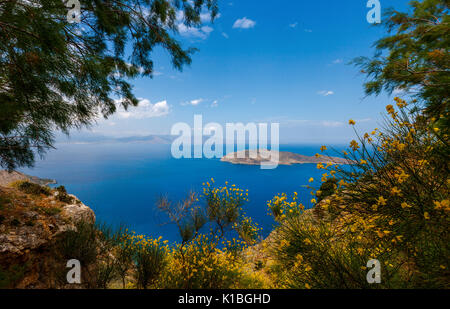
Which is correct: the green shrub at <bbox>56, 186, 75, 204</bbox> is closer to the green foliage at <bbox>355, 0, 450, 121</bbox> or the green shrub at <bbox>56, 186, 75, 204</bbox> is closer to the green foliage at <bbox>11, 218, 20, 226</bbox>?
the green foliage at <bbox>11, 218, 20, 226</bbox>

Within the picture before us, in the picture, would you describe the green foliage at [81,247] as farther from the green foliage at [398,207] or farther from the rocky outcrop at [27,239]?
the green foliage at [398,207]

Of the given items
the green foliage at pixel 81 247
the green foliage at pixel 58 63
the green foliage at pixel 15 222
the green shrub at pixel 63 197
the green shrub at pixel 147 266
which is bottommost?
the green shrub at pixel 147 266

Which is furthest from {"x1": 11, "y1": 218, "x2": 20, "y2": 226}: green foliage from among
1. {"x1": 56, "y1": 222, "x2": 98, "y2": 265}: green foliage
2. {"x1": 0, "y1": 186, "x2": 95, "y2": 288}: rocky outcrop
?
{"x1": 56, "y1": 222, "x2": 98, "y2": 265}: green foliage

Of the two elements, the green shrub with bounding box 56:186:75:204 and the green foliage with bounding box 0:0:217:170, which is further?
the green shrub with bounding box 56:186:75:204

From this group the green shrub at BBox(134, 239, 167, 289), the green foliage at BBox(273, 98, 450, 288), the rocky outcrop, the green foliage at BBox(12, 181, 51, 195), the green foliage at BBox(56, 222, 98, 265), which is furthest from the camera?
the green foliage at BBox(12, 181, 51, 195)

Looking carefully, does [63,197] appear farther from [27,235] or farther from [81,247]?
[81,247]

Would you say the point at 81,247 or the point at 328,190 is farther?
the point at 328,190

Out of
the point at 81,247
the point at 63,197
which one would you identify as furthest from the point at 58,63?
the point at 63,197

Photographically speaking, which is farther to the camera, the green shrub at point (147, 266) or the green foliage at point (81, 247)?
the green shrub at point (147, 266)

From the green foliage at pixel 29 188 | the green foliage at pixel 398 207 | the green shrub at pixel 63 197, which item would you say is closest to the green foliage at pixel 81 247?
the green shrub at pixel 63 197
